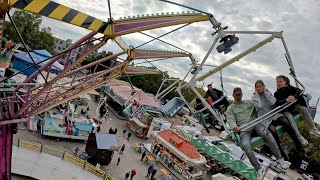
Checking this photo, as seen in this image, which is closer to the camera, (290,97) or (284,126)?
(290,97)

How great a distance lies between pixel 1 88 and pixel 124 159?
15587 millimetres

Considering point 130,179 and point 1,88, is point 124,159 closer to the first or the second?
point 130,179

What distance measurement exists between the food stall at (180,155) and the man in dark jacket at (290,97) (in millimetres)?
17051

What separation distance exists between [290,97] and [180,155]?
18.2 metres

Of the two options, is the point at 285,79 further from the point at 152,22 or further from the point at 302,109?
the point at 152,22

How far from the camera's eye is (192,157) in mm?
24203

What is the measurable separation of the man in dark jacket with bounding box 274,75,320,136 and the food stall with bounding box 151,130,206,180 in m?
17.1

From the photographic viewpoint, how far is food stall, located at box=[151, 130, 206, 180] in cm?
2391

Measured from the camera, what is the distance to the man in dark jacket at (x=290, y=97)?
7082 mm

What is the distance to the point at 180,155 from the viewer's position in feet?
79.9

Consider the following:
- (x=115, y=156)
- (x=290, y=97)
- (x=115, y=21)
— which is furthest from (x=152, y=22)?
(x=115, y=156)

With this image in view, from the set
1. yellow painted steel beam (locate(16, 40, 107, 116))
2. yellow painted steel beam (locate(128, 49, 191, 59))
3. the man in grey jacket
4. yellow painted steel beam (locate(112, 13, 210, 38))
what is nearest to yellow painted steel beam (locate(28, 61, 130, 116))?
yellow painted steel beam (locate(16, 40, 107, 116))

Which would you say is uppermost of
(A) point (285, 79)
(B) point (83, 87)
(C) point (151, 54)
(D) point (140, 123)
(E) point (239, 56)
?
(E) point (239, 56)

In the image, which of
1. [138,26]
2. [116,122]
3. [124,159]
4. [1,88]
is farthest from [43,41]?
[138,26]
